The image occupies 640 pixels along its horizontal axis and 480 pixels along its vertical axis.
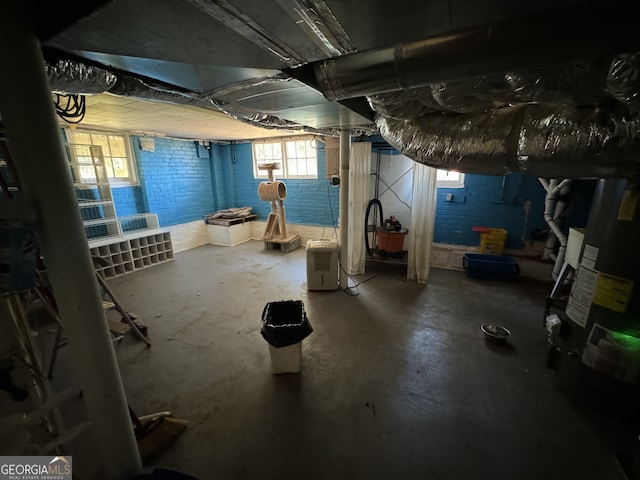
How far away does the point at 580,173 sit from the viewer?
4.93 ft

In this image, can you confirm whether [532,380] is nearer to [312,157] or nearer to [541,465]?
[541,465]

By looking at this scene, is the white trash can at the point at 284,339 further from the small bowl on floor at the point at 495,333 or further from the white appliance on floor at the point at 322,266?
the small bowl on floor at the point at 495,333

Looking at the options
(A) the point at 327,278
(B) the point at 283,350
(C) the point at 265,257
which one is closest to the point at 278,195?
(C) the point at 265,257

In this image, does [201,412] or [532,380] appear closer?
[201,412]

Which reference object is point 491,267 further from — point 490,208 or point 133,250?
point 133,250

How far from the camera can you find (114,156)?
4.55 meters

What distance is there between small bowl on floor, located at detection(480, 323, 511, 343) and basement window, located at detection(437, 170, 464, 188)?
2.31 meters

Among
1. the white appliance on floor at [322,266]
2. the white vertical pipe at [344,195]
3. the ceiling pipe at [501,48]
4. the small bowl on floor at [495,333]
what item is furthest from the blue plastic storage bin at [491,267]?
the ceiling pipe at [501,48]

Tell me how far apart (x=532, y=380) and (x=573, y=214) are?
272 cm

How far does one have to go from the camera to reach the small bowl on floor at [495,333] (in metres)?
2.45

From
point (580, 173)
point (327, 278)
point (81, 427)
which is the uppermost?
point (580, 173)

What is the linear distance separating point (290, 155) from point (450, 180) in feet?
10.4

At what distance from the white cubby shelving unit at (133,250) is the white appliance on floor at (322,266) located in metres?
3.00

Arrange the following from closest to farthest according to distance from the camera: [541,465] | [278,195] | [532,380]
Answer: [541,465] < [532,380] < [278,195]
